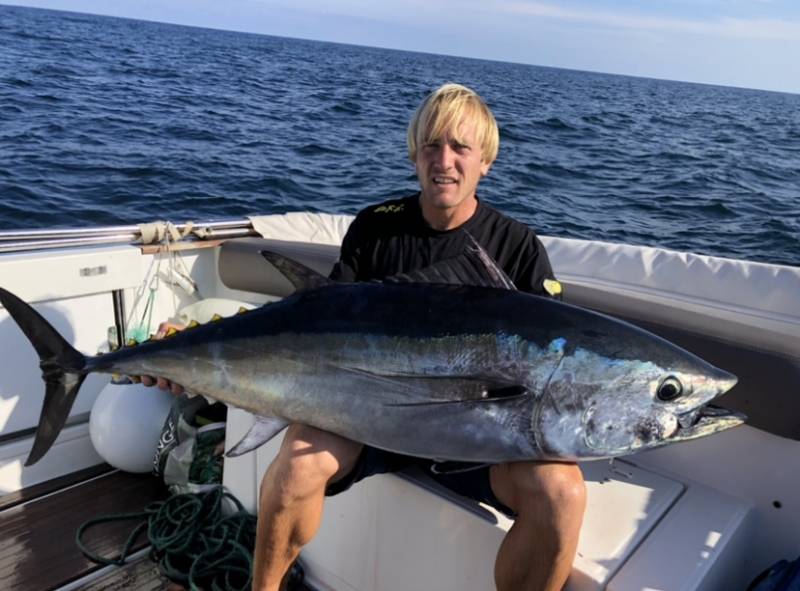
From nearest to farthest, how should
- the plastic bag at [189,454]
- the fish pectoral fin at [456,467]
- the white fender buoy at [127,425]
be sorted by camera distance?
the fish pectoral fin at [456,467]
the plastic bag at [189,454]
the white fender buoy at [127,425]

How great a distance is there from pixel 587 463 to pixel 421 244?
103 centimetres

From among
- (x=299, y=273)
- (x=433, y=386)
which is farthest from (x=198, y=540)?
(x=433, y=386)

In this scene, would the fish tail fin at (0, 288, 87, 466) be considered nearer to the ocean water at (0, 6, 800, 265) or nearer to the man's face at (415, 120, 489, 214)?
the man's face at (415, 120, 489, 214)

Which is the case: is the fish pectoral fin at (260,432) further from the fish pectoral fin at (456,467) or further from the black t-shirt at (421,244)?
the black t-shirt at (421,244)

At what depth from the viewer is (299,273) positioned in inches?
82.7

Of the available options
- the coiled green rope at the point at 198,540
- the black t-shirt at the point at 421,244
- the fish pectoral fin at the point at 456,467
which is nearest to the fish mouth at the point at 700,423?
the fish pectoral fin at the point at 456,467

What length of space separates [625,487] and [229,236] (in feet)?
9.06

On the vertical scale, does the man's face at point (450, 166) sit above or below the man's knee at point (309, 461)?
above

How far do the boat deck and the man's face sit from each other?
188 cm

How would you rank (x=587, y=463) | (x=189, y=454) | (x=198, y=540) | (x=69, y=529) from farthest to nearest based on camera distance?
(x=189, y=454)
(x=69, y=529)
(x=198, y=540)
(x=587, y=463)

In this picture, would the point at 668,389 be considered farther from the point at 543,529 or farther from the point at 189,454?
the point at 189,454

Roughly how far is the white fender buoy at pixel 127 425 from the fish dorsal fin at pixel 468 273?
6.01 ft

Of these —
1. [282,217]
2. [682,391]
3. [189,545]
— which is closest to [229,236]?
[282,217]

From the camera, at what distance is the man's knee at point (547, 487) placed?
1.80 m
